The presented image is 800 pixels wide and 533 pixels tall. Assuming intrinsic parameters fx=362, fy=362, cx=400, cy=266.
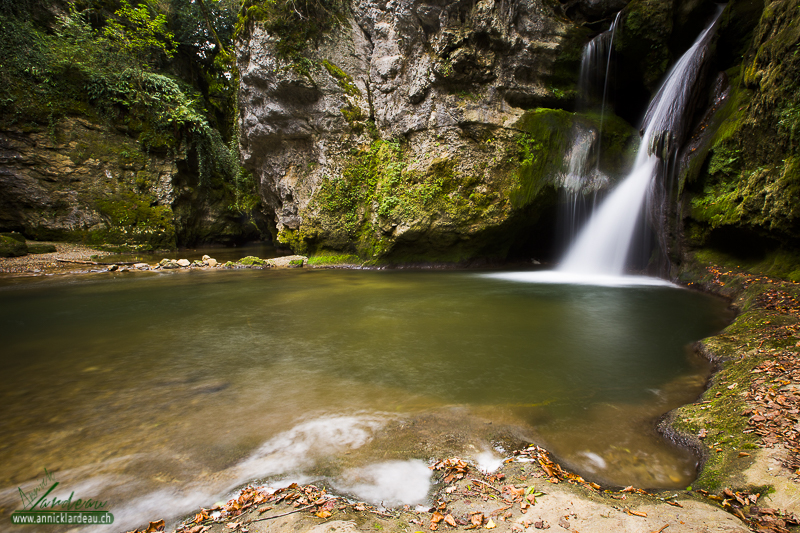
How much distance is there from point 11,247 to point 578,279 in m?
17.2

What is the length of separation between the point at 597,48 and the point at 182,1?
1952 centimetres

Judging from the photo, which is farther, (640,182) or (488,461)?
(640,182)

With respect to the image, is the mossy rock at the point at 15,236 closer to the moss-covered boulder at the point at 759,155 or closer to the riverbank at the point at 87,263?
the riverbank at the point at 87,263

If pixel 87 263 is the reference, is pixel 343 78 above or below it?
above

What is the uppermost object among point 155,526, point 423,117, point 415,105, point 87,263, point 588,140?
point 415,105

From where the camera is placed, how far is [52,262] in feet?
37.9

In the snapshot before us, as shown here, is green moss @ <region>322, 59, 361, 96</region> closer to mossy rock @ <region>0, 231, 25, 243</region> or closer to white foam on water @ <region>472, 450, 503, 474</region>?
mossy rock @ <region>0, 231, 25, 243</region>

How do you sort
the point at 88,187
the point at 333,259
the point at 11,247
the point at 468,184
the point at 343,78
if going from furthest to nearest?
1. the point at 88,187
2. the point at 333,259
3. the point at 343,78
4. the point at 468,184
5. the point at 11,247

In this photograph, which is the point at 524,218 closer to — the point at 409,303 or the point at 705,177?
the point at 705,177

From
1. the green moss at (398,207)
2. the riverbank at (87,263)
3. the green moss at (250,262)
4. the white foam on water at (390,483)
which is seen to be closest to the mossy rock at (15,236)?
the riverbank at (87,263)

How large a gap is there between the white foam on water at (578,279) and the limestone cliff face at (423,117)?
75.2 inches

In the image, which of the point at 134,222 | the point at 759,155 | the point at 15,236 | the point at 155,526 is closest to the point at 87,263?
the point at 15,236

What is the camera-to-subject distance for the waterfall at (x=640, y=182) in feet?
27.8

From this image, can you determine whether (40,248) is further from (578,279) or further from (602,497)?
(578,279)
